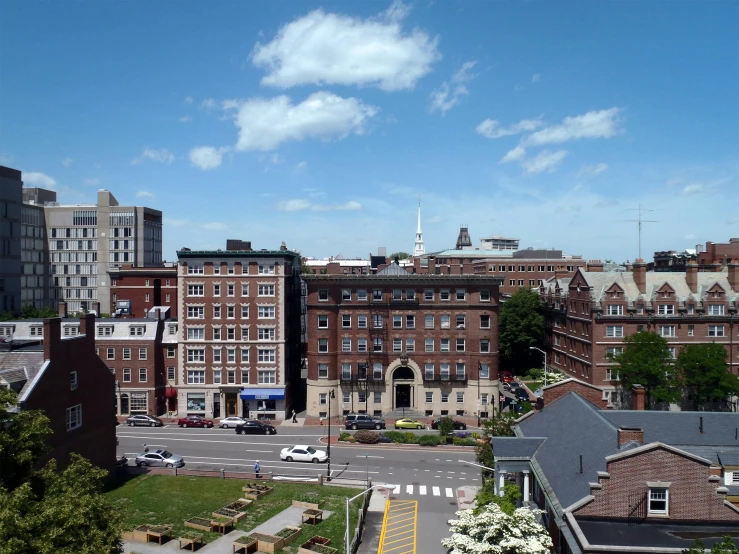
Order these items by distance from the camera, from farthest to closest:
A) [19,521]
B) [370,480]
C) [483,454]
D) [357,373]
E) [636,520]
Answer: [357,373], [370,480], [483,454], [636,520], [19,521]

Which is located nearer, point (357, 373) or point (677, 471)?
point (677, 471)

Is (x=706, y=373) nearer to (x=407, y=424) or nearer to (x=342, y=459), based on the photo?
(x=407, y=424)

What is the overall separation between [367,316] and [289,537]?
37.2 m

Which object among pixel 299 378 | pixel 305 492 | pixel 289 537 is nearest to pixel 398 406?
pixel 299 378

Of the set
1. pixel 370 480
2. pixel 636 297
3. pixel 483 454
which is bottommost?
pixel 370 480

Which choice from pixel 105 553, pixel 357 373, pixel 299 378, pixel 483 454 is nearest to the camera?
pixel 105 553

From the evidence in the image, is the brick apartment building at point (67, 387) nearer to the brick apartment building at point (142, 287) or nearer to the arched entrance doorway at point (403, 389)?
the arched entrance doorway at point (403, 389)

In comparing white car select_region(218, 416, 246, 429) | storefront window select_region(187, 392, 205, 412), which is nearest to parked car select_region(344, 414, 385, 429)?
white car select_region(218, 416, 246, 429)

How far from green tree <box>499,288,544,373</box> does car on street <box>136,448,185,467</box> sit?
178 ft

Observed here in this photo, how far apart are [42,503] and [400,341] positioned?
53.8m

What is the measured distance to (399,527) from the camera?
1550 inches

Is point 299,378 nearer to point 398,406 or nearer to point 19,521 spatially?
point 398,406

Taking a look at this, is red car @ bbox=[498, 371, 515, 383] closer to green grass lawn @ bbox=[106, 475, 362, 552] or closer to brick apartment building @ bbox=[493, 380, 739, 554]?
green grass lawn @ bbox=[106, 475, 362, 552]

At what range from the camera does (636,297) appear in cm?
7238
